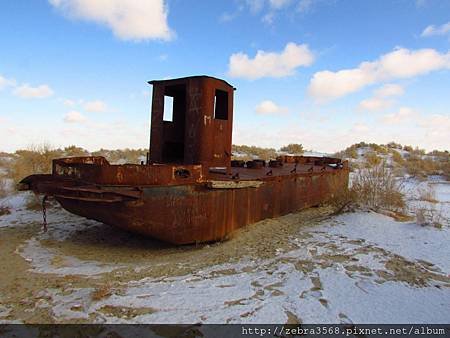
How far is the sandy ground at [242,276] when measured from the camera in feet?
8.75

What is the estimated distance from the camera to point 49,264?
13.4ft

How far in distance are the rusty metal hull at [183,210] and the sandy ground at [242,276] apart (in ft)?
0.85

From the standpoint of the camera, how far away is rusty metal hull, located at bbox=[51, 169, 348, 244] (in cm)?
429

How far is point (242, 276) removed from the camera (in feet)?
11.3

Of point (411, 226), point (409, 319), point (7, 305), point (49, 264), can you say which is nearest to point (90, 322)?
point (7, 305)

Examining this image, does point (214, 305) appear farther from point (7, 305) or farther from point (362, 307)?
point (7, 305)

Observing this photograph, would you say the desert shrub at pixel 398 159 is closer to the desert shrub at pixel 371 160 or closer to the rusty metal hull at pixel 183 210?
the desert shrub at pixel 371 160

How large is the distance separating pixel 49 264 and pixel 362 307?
3635 mm

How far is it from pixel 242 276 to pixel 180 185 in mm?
1532

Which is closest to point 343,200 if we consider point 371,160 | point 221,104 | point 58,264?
point 221,104

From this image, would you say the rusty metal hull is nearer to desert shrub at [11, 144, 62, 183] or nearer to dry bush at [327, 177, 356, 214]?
dry bush at [327, 177, 356, 214]

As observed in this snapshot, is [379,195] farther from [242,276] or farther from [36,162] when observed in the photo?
[36,162]

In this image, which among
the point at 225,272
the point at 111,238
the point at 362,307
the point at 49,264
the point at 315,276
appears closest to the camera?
the point at 362,307

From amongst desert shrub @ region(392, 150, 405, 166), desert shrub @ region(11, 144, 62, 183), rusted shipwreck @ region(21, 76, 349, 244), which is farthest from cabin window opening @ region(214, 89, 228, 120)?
desert shrub @ region(392, 150, 405, 166)
